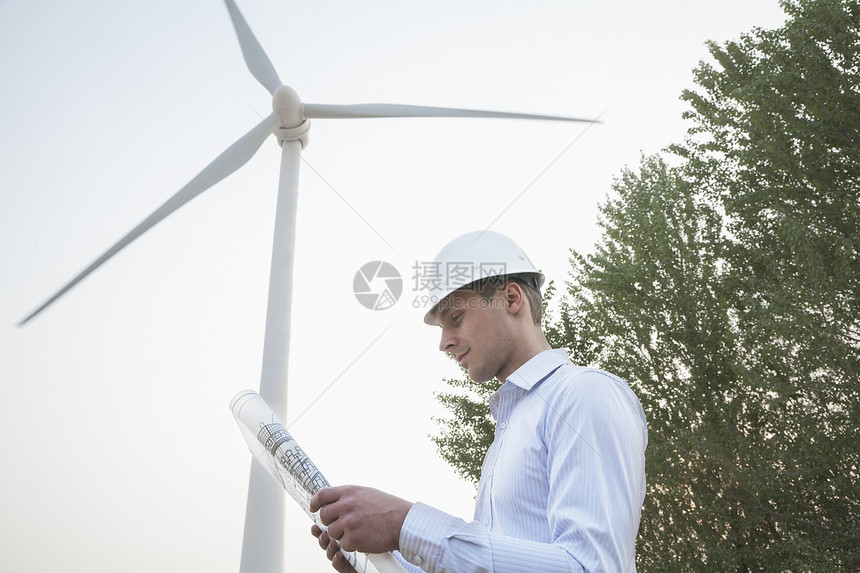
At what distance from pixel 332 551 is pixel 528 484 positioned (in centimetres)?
78

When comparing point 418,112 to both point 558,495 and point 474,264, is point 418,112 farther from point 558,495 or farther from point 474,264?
point 558,495

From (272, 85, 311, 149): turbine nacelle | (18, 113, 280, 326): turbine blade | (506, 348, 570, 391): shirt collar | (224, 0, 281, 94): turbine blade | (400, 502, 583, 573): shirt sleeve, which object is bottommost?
(400, 502, 583, 573): shirt sleeve

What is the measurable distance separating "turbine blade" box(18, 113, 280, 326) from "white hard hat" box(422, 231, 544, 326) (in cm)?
781

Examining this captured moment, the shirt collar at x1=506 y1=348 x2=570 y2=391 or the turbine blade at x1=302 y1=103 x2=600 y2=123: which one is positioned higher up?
the turbine blade at x1=302 y1=103 x2=600 y2=123

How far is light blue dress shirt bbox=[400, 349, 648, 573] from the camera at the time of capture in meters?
1.66

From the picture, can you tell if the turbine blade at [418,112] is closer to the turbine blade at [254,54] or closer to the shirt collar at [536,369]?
the turbine blade at [254,54]

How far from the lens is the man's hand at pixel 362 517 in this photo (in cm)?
171

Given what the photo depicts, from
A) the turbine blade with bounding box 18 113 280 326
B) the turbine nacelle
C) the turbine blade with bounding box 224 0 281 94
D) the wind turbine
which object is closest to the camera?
the wind turbine

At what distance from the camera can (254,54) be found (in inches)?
462

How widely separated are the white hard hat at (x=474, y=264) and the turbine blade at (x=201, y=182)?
7814 mm

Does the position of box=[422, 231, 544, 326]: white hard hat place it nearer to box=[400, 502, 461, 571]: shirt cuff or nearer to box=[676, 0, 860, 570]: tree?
box=[400, 502, 461, 571]: shirt cuff

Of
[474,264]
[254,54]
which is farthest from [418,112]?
[474,264]

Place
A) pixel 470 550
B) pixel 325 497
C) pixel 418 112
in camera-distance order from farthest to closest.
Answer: pixel 418 112, pixel 325 497, pixel 470 550

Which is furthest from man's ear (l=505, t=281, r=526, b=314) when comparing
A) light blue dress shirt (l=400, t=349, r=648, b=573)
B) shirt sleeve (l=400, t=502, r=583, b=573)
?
shirt sleeve (l=400, t=502, r=583, b=573)
